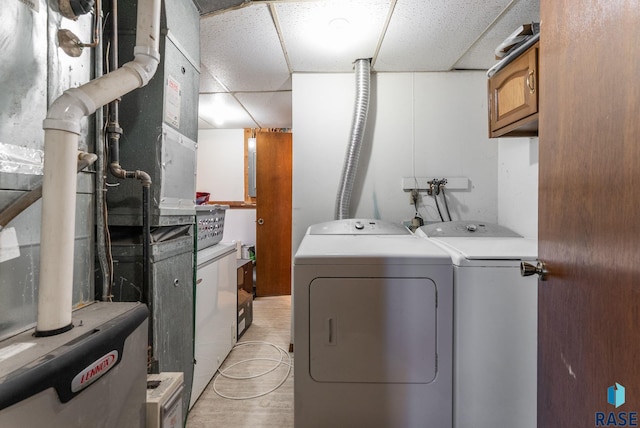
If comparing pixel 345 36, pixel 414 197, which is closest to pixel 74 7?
pixel 345 36

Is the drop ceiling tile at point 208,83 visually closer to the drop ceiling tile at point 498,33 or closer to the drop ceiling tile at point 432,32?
the drop ceiling tile at point 432,32

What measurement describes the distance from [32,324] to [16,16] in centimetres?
87

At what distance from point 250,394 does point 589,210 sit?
1.99 meters

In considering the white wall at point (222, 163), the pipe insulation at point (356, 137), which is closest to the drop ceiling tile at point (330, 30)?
the pipe insulation at point (356, 137)

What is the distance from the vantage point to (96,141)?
1111 millimetres

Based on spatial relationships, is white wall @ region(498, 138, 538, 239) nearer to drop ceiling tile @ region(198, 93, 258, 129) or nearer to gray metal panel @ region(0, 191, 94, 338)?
gray metal panel @ region(0, 191, 94, 338)

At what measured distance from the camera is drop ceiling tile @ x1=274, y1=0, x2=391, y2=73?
1.67 meters

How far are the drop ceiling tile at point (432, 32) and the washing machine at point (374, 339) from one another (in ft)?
4.82

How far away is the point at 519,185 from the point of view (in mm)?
2131

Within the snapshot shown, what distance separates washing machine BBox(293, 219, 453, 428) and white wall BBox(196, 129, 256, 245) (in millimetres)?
3265

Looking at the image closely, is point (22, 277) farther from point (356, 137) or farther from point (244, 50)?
point (356, 137)

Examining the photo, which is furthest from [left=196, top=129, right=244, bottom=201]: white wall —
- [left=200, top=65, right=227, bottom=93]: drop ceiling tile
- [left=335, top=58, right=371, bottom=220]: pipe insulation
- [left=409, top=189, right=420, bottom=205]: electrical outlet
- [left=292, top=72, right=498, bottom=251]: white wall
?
[left=409, top=189, right=420, bottom=205]: electrical outlet

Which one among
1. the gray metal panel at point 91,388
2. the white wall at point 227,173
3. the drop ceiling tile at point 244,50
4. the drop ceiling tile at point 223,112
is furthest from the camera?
the white wall at point 227,173

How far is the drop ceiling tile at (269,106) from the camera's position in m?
2.94
